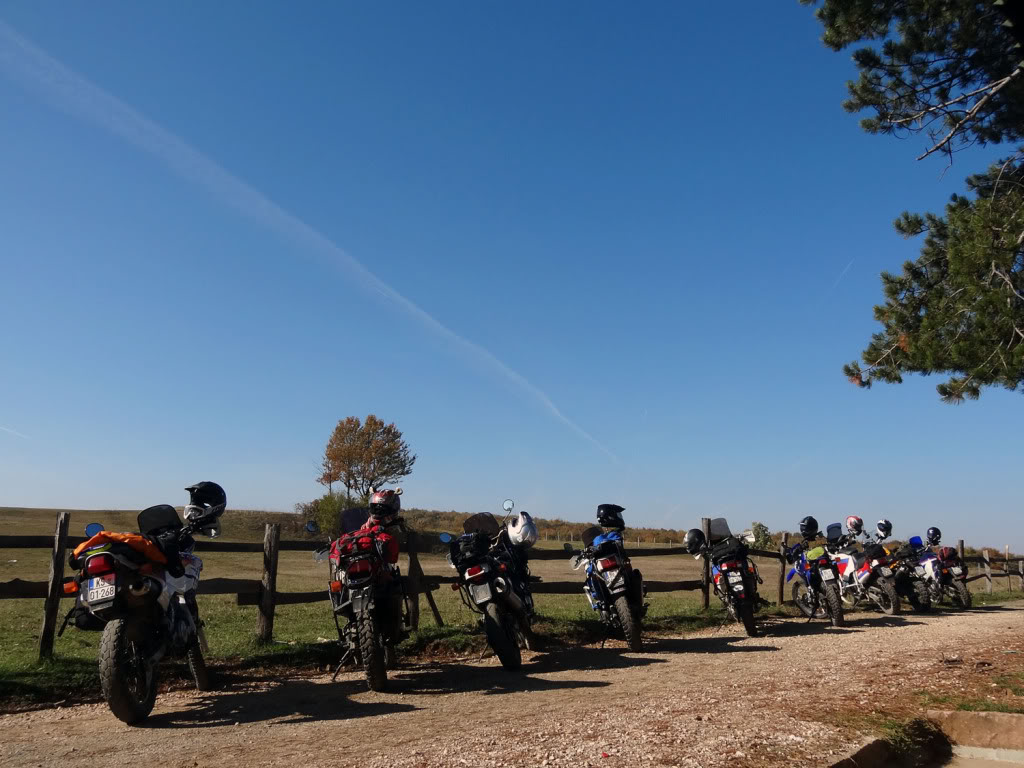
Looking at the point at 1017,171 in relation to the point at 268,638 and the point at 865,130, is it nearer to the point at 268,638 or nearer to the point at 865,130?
the point at 865,130

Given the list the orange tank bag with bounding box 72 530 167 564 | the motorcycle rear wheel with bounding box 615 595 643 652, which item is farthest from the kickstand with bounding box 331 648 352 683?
the motorcycle rear wheel with bounding box 615 595 643 652

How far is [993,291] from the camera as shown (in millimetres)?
8992

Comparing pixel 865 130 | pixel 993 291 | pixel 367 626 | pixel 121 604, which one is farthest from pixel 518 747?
pixel 865 130

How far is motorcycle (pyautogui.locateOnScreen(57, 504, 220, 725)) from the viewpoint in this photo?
5293 mm

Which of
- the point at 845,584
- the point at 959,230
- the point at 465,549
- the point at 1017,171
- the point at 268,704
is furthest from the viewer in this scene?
the point at 845,584

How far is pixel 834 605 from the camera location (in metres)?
11.7

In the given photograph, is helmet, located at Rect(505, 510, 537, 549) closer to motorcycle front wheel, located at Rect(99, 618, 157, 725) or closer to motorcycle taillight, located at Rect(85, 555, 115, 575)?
motorcycle front wheel, located at Rect(99, 618, 157, 725)

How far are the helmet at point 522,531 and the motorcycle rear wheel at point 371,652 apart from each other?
2.60 meters

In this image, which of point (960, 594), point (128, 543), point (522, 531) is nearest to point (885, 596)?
point (960, 594)

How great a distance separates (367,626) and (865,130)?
9738mm

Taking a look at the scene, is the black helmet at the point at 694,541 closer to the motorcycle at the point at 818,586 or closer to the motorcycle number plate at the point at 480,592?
the motorcycle at the point at 818,586

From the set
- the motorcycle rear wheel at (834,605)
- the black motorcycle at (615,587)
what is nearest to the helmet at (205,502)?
the black motorcycle at (615,587)

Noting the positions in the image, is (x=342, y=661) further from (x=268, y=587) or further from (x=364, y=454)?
(x=364, y=454)

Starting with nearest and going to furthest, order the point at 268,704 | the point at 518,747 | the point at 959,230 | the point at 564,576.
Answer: the point at 518,747 → the point at 268,704 → the point at 959,230 → the point at 564,576
